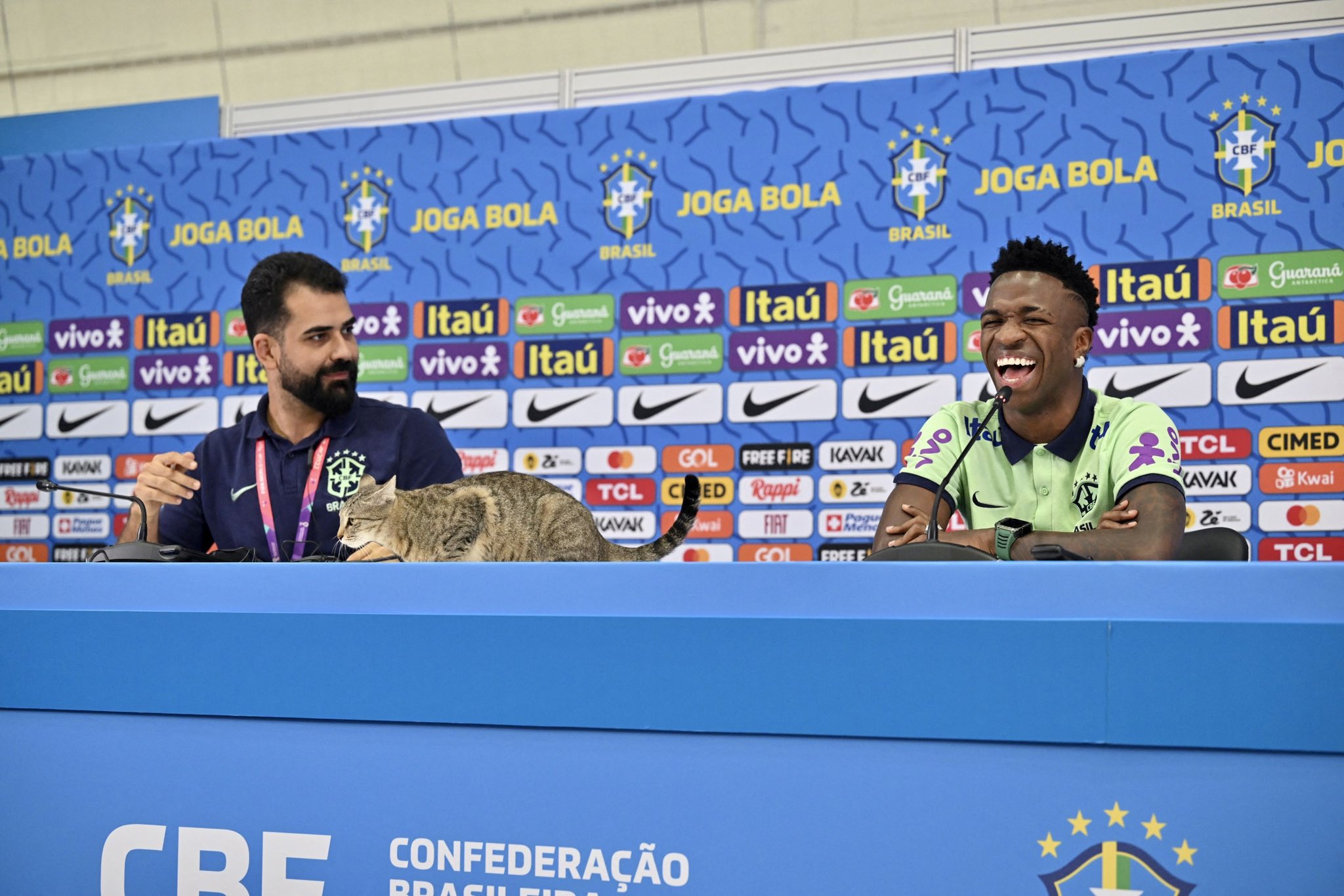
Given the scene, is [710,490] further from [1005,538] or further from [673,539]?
[1005,538]

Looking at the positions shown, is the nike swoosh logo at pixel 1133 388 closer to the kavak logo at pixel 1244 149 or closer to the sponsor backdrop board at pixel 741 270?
the sponsor backdrop board at pixel 741 270

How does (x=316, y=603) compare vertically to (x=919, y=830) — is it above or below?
above

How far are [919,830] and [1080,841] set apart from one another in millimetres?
130

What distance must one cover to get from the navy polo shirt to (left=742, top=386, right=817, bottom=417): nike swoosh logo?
111 cm

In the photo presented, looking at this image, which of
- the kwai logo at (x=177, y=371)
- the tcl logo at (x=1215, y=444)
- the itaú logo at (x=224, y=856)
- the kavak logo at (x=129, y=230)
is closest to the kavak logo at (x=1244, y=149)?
the tcl logo at (x=1215, y=444)

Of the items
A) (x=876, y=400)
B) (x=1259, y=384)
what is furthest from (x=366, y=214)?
(x=1259, y=384)

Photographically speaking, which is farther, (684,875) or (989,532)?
(989,532)

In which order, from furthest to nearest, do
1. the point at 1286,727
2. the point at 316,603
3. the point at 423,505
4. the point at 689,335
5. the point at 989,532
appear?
the point at 689,335, the point at 423,505, the point at 989,532, the point at 316,603, the point at 1286,727

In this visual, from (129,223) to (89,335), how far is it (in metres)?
0.38

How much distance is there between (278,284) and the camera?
221cm

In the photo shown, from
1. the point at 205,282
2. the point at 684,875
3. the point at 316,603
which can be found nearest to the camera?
the point at 684,875

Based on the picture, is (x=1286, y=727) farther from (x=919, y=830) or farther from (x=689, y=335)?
(x=689, y=335)

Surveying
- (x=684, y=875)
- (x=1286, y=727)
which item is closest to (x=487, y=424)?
(x=684, y=875)

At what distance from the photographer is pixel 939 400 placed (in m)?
3.01
